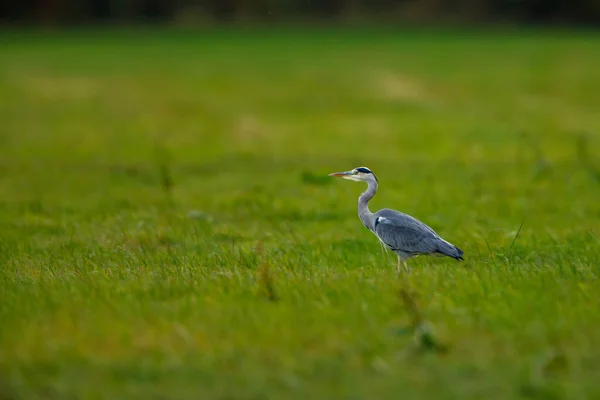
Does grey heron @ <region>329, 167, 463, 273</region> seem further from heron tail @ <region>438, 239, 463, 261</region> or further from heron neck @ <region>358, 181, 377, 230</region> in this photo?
heron neck @ <region>358, 181, 377, 230</region>

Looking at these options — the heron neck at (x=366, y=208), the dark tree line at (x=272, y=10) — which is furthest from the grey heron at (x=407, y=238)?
the dark tree line at (x=272, y=10)

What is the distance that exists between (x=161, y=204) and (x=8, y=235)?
3188 mm

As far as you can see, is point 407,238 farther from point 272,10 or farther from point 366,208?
point 272,10

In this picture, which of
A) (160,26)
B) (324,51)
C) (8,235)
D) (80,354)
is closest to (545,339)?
(80,354)

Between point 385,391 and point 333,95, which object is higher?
point 385,391

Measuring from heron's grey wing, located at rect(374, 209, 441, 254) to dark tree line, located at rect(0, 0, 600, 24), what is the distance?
5471 centimetres

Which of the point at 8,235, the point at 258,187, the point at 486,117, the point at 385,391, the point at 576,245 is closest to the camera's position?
the point at 385,391

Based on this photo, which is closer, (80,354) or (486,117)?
(80,354)

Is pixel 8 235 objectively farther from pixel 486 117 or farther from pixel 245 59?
pixel 245 59

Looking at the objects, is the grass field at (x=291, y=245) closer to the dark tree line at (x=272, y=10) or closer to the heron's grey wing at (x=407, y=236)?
the heron's grey wing at (x=407, y=236)

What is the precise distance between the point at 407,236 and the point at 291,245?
6.53ft

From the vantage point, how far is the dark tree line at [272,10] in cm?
6259

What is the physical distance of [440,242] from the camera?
9.44 m

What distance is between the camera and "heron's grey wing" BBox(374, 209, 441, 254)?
371 inches
